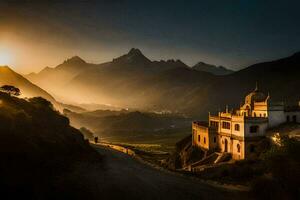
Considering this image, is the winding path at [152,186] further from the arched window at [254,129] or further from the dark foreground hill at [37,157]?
the arched window at [254,129]

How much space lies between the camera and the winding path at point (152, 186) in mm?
52125

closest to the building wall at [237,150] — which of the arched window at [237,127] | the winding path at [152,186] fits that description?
the arched window at [237,127]

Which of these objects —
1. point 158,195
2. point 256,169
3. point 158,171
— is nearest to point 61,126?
point 158,171

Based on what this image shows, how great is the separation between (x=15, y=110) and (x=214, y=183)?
122 ft

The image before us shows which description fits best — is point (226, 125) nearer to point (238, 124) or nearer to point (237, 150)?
point (238, 124)

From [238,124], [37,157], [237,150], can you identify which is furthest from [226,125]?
[37,157]

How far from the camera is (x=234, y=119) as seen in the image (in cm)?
7012

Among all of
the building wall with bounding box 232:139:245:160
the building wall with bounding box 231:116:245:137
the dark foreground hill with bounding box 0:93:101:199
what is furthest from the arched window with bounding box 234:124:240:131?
the dark foreground hill with bounding box 0:93:101:199

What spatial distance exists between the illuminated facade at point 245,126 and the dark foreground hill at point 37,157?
77.9 feet

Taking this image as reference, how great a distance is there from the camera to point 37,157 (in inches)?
2212

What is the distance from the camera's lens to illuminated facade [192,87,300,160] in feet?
221

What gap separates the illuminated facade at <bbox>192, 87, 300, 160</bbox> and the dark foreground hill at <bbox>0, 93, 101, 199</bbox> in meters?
23.8

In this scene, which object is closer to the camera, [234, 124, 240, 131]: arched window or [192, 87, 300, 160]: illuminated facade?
[192, 87, 300, 160]: illuminated facade

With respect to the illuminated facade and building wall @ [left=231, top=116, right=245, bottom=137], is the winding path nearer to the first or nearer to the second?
the illuminated facade
